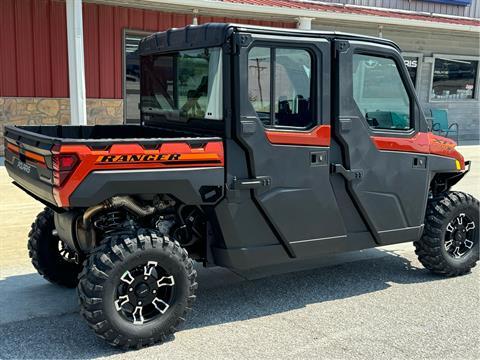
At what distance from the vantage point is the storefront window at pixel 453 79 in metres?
16.9

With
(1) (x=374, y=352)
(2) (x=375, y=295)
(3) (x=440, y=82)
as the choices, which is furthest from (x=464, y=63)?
(1) (x=374, y=352)

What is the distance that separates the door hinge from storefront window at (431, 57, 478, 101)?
47.1 ft

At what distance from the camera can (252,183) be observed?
386 centimetres

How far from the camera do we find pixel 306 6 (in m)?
13.2

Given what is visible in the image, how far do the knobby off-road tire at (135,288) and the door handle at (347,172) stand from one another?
4.36ft

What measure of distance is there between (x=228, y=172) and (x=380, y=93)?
4.98ft

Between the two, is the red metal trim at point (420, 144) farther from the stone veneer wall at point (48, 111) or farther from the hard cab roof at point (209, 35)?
the stone veneer wall at point (48, 111)

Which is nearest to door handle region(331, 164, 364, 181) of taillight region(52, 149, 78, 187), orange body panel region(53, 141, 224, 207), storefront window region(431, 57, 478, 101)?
orange body panel region(53, 141, 224, 207)

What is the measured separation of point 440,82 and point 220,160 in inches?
586

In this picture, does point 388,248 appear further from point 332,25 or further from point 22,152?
point 332,25

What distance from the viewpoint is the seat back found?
1606 cm

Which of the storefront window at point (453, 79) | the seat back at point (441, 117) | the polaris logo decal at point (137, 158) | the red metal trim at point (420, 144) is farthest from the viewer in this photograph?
the storefront window at point (453, 79)

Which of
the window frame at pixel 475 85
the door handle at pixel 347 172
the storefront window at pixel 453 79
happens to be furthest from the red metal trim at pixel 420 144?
the storefront window at pixel 453 79

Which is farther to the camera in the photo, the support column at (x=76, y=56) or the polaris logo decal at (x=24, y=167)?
the support column at (x=76, y=56)
